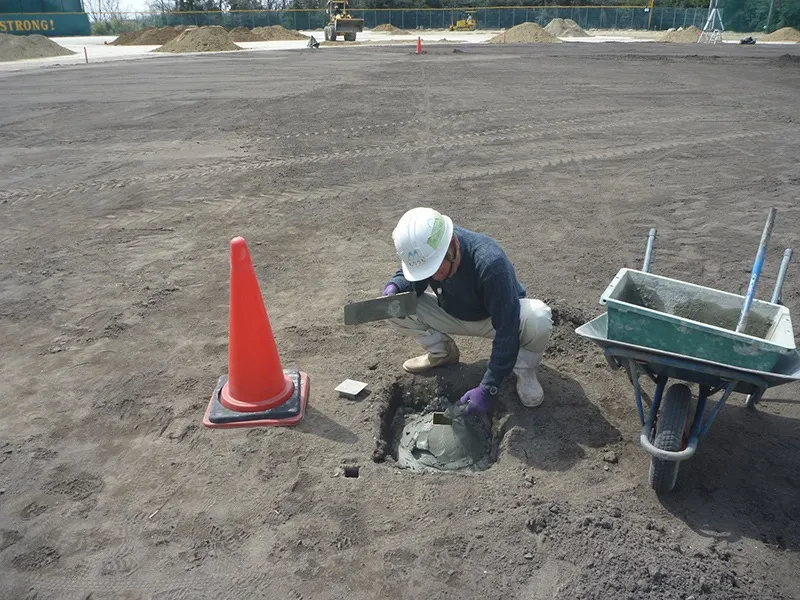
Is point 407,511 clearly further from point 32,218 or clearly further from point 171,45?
point 171,45

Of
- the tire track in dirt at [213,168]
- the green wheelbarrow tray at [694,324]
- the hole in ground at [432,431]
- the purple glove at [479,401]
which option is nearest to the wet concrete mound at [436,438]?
the hole in ground at [432,431]

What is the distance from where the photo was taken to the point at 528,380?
12.3 feet

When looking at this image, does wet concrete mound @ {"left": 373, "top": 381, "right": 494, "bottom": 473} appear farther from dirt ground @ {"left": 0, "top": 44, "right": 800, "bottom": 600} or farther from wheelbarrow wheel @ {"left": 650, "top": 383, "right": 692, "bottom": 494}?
wheelbarrow wheel @ {"left": 650, "top": 383, "right": 692, "bottom": 494}

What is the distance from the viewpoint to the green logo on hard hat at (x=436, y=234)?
3160mm

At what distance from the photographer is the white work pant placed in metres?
3.63

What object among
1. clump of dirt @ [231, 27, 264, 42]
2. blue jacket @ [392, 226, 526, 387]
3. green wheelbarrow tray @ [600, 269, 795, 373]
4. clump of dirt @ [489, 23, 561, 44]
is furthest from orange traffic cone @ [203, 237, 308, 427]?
clump of dirt @ [231, 27, 264, 42]

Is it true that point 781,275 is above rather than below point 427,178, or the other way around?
above

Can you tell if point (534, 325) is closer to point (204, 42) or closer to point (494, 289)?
point (494, 289)

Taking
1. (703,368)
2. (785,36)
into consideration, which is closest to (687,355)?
(703,368)

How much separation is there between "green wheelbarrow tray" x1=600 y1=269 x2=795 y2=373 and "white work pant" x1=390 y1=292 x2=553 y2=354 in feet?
1.76

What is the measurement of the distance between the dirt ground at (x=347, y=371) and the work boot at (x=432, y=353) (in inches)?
3.8

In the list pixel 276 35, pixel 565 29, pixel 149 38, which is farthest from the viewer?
pixel 276 35

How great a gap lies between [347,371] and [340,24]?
114 feet

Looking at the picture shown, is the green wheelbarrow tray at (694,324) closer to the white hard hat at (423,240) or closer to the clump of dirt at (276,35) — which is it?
the white hard hat at (423,240)
